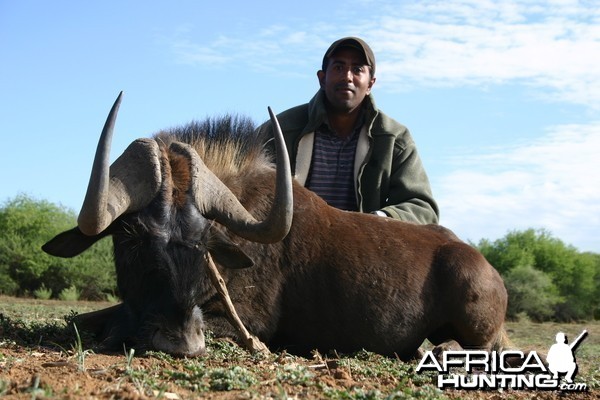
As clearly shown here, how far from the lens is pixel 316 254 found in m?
6.30

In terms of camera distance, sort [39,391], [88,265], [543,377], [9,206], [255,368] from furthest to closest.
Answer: [9,206], [88,265], [543,377], [255,368], [39,391]

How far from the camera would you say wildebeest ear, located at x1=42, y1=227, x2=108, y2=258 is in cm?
555

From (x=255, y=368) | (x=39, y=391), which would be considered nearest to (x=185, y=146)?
(x=255, y=368)

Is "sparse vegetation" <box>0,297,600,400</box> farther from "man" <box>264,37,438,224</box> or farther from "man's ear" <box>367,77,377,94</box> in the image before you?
"man's ear" <box>367,77,377,94</box>

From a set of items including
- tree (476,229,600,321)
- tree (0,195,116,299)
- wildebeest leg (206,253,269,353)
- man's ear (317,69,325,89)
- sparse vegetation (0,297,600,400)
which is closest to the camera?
sparse vegetation (0,297,600,400)

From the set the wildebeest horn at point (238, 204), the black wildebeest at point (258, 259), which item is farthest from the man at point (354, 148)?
the wildebeest horn at point (238, 204)

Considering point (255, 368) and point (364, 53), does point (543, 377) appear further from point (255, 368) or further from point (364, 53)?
point (364, 53)

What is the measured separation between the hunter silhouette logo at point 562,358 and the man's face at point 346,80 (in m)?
3.82

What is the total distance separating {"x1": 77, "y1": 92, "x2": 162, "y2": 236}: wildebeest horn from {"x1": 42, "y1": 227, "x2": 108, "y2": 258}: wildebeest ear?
0.48 metres

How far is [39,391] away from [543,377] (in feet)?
12.1

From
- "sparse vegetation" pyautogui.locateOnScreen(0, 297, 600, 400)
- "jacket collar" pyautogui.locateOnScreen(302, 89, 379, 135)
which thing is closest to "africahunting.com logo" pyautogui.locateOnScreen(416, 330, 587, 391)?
"sparse vegetation" pyautogui.locateOnScreen(0, 297, 600, 400)

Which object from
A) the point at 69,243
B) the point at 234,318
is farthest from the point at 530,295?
the point at 69,243

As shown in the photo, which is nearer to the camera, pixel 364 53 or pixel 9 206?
pixel 364 53

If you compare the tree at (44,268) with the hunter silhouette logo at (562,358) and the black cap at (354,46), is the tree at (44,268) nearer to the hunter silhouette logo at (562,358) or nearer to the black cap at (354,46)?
the black cap at (354,46)
